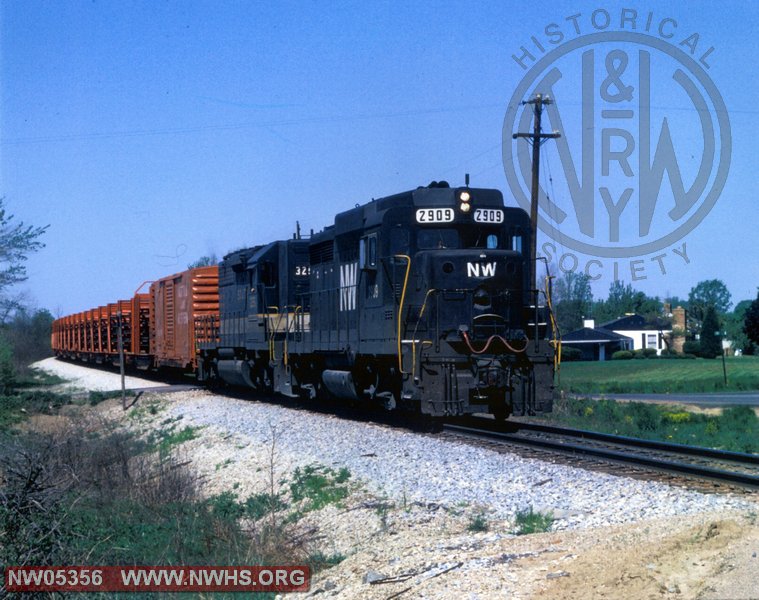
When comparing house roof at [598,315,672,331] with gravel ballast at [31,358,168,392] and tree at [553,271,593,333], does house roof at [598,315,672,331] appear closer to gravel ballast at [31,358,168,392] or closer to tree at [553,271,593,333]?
tree at [553,271,593,333]

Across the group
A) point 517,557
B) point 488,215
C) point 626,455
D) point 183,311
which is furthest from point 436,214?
point 183,311

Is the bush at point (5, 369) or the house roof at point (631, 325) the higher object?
the house roof at point (631, 325)

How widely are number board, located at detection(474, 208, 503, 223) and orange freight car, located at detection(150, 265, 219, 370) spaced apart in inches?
533

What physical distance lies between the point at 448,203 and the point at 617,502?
7334mm

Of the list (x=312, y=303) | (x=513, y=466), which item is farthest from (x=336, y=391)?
(x=513, y=466)

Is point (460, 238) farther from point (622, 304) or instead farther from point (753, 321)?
point (622, 304)

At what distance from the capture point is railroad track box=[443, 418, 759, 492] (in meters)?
10.1

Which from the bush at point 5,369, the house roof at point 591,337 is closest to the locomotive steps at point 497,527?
the bush at point 5,369

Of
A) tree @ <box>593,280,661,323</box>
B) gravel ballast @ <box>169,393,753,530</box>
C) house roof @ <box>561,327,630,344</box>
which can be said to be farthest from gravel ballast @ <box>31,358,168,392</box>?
tree @ <box>593,280,661,323</box>

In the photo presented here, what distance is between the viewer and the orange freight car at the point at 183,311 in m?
27.9

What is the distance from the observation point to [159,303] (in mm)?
33062

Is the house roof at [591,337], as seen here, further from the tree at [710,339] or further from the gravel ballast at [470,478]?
the gravel ballast at [470,478]

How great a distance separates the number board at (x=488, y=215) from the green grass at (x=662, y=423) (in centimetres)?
507

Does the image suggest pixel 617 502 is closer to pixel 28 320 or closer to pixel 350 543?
pixel 350 543
